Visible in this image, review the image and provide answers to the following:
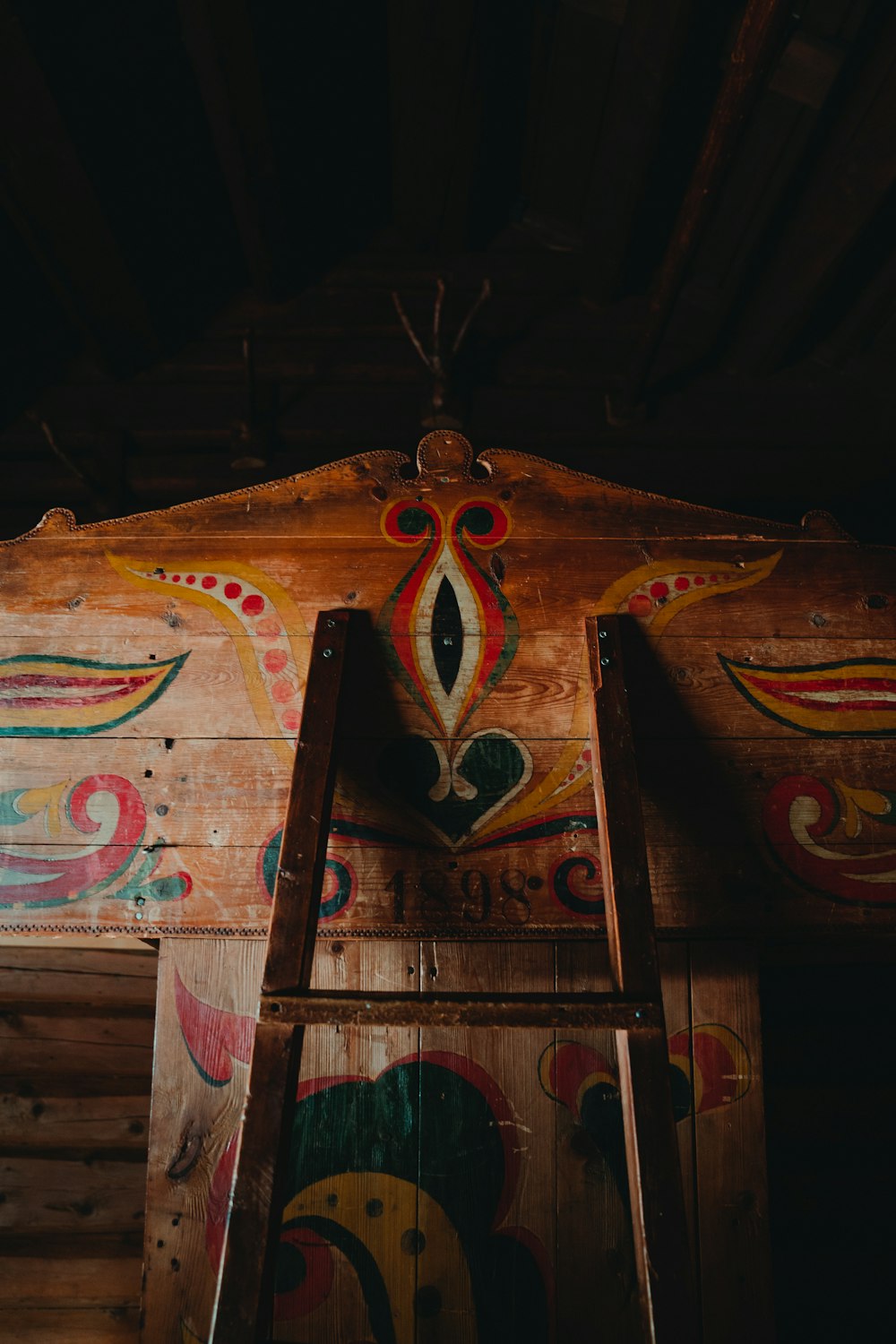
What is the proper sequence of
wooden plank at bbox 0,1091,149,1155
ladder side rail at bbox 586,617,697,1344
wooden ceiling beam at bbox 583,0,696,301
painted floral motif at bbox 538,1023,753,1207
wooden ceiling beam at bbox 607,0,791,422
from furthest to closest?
1. wooden plank at bbox 0,1091,149,1155
2. wooden ceiling beam at bbox 583,0,696,301
3. painted floral motif at bbox 538,1023,753,1207
4. wooden ceiling beam at bbox 607,0,791,422
5. ladder side rail at bbox 586,617,697,1344

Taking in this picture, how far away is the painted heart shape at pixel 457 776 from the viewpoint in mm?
1729

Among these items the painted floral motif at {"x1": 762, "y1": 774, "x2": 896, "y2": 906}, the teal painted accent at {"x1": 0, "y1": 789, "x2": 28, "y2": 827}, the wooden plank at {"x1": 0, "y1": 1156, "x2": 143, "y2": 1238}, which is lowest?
the wooden plank at {"x1": 0, "y1": 1156, "x2": 143, "y2": 1238}

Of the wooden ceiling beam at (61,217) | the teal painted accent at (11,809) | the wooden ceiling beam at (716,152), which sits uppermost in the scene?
the wooden ceiling beam at (61,217)

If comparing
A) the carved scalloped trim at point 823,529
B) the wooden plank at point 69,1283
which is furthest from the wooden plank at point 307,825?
the wooden plank at point 69,1283

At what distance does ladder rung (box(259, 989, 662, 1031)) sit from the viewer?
4.04 ft

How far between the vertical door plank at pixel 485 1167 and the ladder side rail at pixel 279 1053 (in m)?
0.51

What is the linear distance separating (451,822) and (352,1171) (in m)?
0.78

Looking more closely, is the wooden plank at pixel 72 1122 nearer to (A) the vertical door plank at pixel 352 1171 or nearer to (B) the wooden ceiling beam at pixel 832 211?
(A) the vertical door plank at pixel 352 1171

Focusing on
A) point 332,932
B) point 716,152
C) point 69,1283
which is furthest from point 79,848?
point 716,152

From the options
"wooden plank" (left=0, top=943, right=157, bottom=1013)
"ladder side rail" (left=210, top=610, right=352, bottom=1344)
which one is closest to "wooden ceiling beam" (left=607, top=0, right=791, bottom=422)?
"ladder side rail" (left=210, top=610, right=352, bottom=1344)

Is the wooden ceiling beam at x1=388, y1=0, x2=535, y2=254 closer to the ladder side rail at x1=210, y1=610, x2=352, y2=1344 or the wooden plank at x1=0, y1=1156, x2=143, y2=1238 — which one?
the ladder side rail at x1=210, y1=610, x2=352, y2=1344

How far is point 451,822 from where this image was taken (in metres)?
1.73

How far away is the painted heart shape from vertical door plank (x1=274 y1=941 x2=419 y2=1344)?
1.09 feet

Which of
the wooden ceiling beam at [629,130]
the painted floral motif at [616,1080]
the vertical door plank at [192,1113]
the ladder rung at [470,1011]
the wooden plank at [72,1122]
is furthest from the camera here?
the wooden plank at [72,1122]
